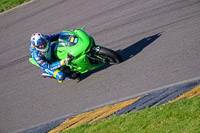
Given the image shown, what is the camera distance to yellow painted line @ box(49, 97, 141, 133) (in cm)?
880

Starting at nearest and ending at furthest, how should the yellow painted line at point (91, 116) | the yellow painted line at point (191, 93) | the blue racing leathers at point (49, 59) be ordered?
the yellow painted line at point (191, 93) < the yellow painted line at point (91, 116) < the blue racing leathers at point (49, 59)

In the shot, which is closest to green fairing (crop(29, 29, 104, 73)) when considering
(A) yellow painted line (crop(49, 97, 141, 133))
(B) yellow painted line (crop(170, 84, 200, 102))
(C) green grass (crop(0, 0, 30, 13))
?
(A) yellow painted line (crop(49, 97, 141, 133))

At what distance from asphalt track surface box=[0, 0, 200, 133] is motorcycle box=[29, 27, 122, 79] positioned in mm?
441

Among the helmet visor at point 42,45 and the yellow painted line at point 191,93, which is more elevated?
the helmet visor at point 42,45

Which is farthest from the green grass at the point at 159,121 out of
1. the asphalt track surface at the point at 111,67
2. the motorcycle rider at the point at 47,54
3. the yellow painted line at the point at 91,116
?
the motorcycle rider at the point at 47,54

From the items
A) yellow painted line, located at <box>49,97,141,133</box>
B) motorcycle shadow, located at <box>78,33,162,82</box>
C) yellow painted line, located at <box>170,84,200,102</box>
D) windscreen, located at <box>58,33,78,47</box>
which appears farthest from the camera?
motorcycle shadow, located at <box>78,33,162,82</box>

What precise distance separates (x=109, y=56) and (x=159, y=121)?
123 inches

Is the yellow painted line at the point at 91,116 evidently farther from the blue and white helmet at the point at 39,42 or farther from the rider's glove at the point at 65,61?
the blue and white helmet at the point at 39,42

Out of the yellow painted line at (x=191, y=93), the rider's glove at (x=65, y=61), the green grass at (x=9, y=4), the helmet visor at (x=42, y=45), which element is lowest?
the yellow painted line at (x=191, y=93)

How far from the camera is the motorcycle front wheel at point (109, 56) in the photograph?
380 inches

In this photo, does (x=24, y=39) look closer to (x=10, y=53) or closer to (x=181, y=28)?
(x=10, y=53)

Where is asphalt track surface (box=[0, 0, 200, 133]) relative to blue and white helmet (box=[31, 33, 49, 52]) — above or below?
below

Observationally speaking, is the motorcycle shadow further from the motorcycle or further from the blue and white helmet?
the blue and white helmet

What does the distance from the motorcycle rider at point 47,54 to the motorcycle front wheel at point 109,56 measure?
921mm
